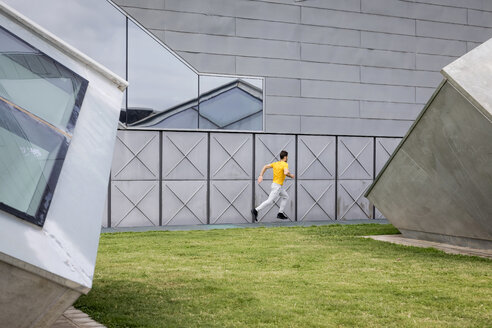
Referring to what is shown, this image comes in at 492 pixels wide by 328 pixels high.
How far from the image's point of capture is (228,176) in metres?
19.0

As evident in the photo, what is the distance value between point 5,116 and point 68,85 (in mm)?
1313

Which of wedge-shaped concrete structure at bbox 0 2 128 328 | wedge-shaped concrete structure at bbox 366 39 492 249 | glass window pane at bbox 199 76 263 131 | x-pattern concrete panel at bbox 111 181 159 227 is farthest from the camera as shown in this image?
glass window pane at bbox 199 76 263 131

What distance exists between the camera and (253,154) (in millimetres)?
19312

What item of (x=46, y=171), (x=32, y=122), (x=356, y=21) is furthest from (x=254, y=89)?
(x=46, y=171)

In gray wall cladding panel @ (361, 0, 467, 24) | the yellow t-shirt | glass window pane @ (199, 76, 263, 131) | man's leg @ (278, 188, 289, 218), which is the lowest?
man's leg @ (278, 188, 289, 218)

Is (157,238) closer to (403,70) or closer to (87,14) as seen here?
(87,14)

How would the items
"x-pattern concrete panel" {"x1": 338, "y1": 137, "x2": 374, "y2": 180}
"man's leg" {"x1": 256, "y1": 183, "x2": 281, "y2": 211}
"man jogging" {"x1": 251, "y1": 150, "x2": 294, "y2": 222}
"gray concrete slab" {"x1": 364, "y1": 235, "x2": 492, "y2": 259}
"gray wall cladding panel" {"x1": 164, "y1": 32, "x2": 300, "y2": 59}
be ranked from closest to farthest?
"gray concrete slab" {"x1": 364, "y1": 235, "x2": 492, "y2": 259}, "man jogging" {"x1": 251, "y1": 150, "x2": 294, "y2": 222}, "man's leg" {"x1": 256, "y1": 183, "x2": 281, "y2": 211}, "gray wall cladding panel" {"x1": 164, "y1": 32, "x2": 300, "y2": 59}, "x-pattern concrete panel" {"x1": 338, "y1": 137, "x2": 374, "y2": 180}

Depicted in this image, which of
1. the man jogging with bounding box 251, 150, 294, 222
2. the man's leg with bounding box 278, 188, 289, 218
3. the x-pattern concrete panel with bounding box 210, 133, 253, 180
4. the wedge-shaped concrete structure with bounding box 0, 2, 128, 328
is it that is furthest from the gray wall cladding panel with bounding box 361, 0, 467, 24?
the wedge-shaped concrete structure with bounding box 0, 2, 128, 328

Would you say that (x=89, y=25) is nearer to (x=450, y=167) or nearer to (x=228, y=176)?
(x=228, y=176)

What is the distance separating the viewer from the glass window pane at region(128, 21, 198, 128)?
58.8 feet

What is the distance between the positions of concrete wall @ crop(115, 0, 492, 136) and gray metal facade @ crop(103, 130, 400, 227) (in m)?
0.74

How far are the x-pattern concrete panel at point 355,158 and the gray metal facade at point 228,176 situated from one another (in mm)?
32

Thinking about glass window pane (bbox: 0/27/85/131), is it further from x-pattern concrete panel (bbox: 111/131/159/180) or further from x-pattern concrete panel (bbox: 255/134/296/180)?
x-pattern concrete panel (bbox: 255/134/296/180)

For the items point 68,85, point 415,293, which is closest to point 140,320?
point 68,85
